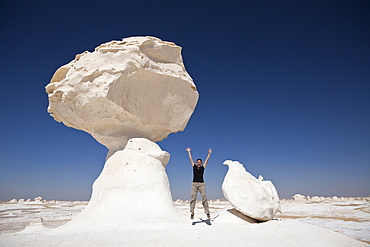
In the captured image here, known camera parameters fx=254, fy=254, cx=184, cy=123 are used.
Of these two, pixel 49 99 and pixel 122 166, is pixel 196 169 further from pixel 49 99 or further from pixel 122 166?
pixel 49 99

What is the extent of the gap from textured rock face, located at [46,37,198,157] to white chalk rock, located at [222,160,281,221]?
3.11 metres

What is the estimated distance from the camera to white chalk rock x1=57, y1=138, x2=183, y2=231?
7.25 meters

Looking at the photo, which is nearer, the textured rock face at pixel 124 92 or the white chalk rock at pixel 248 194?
the white chalk rock at pixel 248 194

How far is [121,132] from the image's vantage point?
31.3ft

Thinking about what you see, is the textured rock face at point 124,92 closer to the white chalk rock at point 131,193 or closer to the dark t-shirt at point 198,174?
the white chalk rock at point 131,193

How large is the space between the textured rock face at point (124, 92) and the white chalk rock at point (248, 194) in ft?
10.2

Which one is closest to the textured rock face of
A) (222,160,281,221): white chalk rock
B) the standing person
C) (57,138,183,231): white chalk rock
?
(57,138,183,231): white chalk rock

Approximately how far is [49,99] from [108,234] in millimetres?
5775

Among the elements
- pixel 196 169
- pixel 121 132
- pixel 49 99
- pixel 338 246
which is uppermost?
pixel 49 99

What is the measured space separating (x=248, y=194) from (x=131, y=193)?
364 centimetres

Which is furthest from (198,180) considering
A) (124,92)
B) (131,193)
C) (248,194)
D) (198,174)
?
(124,92)

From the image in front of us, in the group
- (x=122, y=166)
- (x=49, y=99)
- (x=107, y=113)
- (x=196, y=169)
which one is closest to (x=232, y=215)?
(x=196, y=169)

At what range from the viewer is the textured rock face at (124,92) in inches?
328

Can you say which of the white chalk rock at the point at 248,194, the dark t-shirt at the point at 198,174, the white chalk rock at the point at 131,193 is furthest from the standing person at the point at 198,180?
the white chalk rock at the point at 248,194
